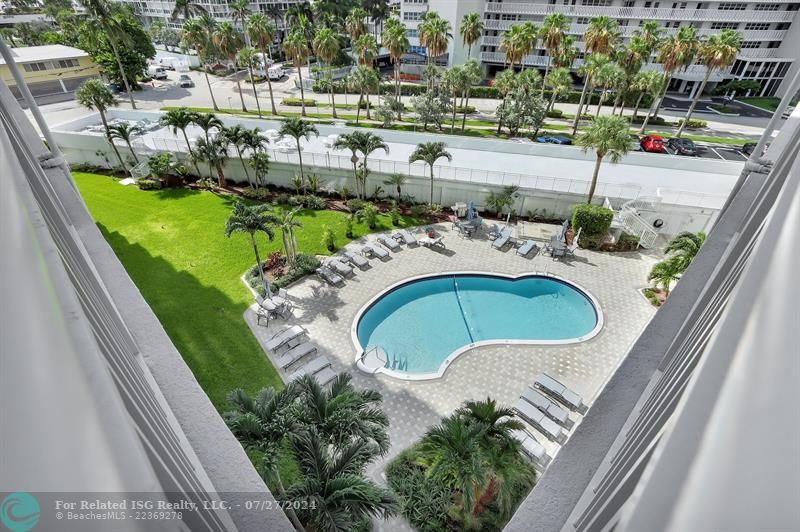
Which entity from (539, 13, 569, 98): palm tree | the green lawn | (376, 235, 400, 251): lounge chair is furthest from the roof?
(539, 13, 569, 98): palm tree

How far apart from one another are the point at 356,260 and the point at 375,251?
1203 millimetres

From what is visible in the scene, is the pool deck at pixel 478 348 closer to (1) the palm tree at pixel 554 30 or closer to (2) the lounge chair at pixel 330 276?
(2) the lounge chair at pixel 330 276

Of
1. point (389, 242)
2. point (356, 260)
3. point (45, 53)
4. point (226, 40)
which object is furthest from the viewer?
point (45, 53)

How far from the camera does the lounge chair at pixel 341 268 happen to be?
19.4 meters

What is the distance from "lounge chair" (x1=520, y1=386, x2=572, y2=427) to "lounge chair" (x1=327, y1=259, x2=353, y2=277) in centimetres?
992

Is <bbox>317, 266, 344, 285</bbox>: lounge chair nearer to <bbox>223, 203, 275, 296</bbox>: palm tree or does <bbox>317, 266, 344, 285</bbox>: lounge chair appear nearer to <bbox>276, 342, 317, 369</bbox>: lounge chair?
<bbox>223, 203, 275, 296</bbox>: palm tree

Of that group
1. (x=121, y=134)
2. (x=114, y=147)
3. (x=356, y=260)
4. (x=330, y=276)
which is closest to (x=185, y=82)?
(x=114, y=147)

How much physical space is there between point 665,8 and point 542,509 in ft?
218

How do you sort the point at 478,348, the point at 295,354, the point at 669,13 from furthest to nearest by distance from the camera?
the point at 669,13, the point at 478,348, the point at 295,354

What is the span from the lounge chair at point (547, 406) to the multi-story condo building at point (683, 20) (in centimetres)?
5252

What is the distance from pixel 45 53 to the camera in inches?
2021

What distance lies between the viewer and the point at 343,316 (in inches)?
679

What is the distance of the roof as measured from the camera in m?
49.2

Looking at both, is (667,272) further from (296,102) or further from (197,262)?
(296,102)
